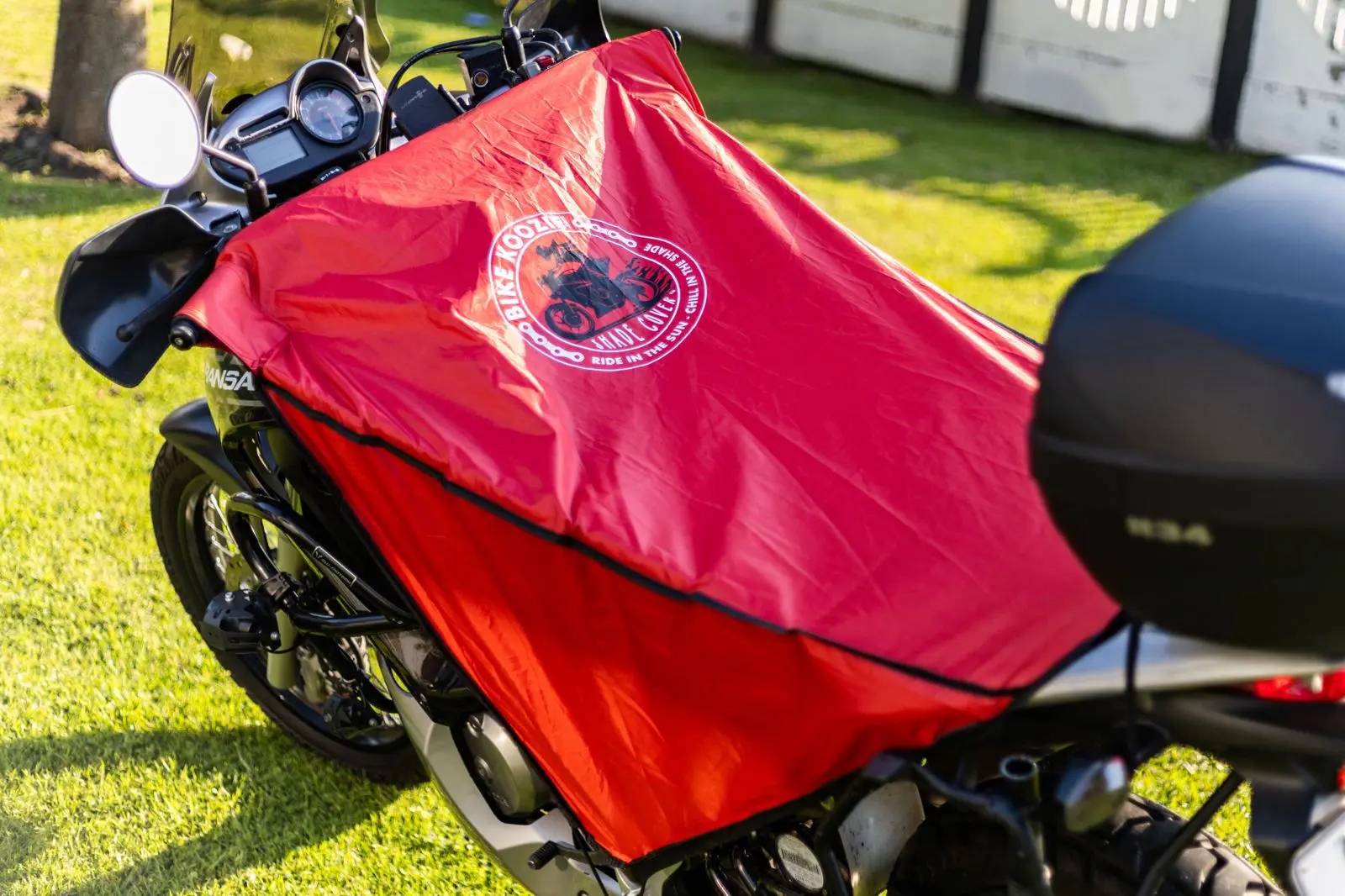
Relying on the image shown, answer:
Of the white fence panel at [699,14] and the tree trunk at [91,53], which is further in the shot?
the white fence panel at [699,14]

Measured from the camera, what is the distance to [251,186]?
189cm

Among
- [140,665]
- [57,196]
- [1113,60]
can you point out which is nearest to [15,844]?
[140,665]

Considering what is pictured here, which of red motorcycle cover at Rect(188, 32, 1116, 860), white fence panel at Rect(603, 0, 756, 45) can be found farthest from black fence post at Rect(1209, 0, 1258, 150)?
red motorcycle cover at Rect(188, 32, 1116, 860)

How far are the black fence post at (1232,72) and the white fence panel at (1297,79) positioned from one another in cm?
3

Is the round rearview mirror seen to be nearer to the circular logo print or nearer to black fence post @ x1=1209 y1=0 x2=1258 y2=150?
the circular logo print

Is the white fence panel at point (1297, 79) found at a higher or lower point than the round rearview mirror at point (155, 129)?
lower

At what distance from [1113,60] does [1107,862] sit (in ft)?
21.0

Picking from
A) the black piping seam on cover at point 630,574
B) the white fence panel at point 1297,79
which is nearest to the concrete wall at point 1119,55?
the white fence panel at point 1297,79

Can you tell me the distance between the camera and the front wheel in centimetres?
251

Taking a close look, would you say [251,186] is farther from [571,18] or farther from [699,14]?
[699,14]

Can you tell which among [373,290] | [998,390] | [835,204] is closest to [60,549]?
[373,290]

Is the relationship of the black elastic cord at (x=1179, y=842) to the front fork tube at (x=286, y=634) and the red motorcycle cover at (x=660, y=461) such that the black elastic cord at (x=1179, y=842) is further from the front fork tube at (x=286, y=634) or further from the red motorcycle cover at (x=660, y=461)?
the front fork tube at (x=286, y=634)

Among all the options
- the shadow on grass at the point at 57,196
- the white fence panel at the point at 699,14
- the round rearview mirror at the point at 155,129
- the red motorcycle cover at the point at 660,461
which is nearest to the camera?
the red motorcycle cover at the point at 660,461

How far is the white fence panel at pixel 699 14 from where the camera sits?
827 cm
